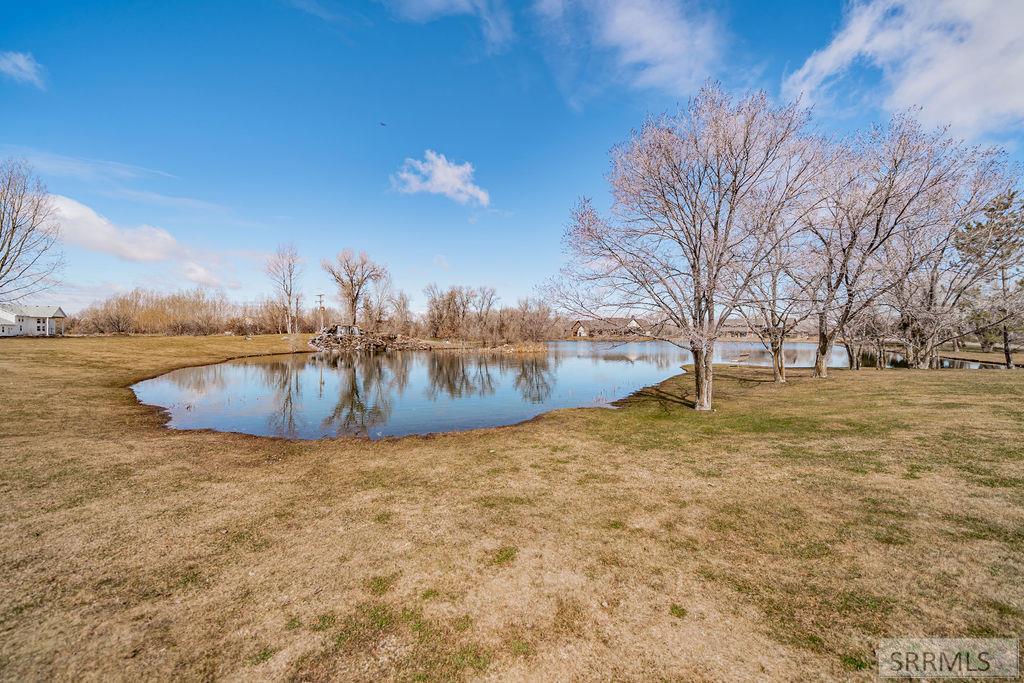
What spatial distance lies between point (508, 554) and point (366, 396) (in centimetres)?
1651

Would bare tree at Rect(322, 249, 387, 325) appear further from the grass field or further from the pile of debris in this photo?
the grass field

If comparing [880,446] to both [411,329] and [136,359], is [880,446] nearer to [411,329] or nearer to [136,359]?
[136,359]

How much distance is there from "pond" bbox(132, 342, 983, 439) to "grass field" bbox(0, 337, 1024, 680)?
3.64m

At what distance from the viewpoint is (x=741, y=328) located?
48.7 feet

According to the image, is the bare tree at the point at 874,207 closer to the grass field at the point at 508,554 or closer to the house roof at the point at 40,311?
the grass field at the point at 508,554

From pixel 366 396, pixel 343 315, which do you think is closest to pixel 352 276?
pixel 343 315

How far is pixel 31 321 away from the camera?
71.1 meters

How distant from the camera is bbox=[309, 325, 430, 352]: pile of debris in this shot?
54.4 m

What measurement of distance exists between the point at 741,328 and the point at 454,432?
37.7ft

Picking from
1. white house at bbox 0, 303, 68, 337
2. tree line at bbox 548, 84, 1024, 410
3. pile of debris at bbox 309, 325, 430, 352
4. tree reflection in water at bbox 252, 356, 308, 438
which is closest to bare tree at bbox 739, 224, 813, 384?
tree line at bbox 548, 84, 1024, 410

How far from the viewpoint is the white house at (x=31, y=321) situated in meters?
67.0

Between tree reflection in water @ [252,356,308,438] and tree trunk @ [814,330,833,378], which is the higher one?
tree trunk @ [814,330,833,378]

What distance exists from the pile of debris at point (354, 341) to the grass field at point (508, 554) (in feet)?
153

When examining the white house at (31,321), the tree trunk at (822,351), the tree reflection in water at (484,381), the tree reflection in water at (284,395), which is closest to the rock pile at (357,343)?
the tree reflection in water at (284,395)
